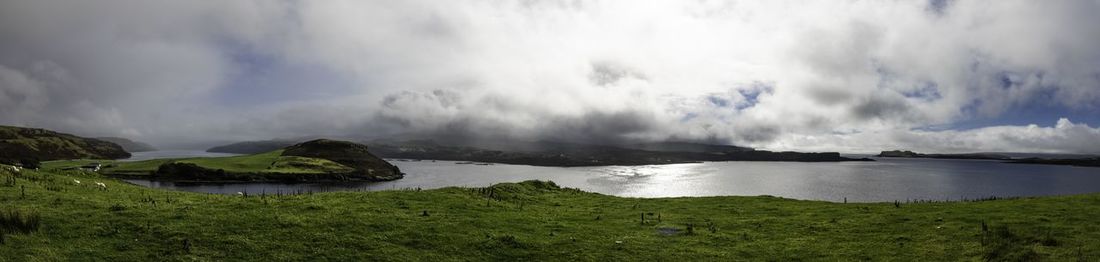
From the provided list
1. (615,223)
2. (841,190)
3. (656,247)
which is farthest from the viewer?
(841,190)

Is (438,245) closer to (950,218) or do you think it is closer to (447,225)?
(447,225)

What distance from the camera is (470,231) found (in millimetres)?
22625

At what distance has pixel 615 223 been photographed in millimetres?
27812

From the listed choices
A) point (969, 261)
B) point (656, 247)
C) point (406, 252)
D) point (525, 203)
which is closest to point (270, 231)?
point (406, 252)

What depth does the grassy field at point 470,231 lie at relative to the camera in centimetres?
1808

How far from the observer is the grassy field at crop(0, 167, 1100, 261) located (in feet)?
59.3

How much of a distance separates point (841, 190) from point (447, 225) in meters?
187

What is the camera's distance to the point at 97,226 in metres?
19.2

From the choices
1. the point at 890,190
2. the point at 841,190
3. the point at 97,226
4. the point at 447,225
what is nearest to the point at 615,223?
the point at 447,225

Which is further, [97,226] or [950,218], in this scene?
[950,218]

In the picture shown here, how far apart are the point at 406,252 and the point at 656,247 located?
1059 centimetres

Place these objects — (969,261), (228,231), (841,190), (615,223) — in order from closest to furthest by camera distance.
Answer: (969,261), (228,231), (615,223), (841,190)

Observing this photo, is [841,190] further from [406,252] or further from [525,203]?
[406,252]

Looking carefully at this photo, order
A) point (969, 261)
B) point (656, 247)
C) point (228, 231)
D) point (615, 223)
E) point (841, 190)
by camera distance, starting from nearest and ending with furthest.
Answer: point (969, 261) → point (228, 231) → point (656, 247) → point (615, 223) → point (841, 190)
